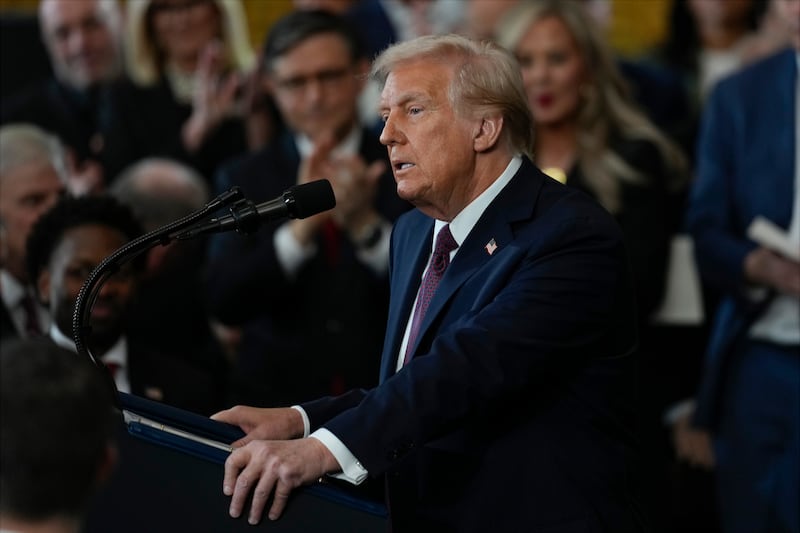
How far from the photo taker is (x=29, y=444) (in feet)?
5.62

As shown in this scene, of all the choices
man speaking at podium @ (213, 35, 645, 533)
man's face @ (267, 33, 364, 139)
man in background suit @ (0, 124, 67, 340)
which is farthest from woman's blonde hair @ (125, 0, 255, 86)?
man speaking at podium @ (213, 35, 645, 533)

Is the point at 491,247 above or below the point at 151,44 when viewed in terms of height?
below

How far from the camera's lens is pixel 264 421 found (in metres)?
2.49

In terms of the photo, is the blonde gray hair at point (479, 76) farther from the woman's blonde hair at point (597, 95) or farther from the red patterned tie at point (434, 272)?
the woman's blonde hair at point (597, 95)

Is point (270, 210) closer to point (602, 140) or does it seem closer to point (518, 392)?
point (518, 392)

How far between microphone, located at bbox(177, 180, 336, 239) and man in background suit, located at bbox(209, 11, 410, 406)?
1.71 metres

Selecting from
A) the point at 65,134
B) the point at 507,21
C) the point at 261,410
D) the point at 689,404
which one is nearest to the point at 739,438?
the point at 689,404

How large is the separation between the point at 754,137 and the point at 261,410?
2.04 metres

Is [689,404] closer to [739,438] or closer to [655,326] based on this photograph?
[655,326]

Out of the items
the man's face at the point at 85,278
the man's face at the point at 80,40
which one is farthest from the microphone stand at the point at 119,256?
the man's face at the point at 80,40

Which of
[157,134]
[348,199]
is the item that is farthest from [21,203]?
[157,134]

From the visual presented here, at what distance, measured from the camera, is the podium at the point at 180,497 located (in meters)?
2.17

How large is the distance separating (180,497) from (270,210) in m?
0.52

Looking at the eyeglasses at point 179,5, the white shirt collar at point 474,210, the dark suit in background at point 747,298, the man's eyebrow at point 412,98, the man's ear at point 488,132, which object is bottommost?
the dark suit in background at point 747,298
